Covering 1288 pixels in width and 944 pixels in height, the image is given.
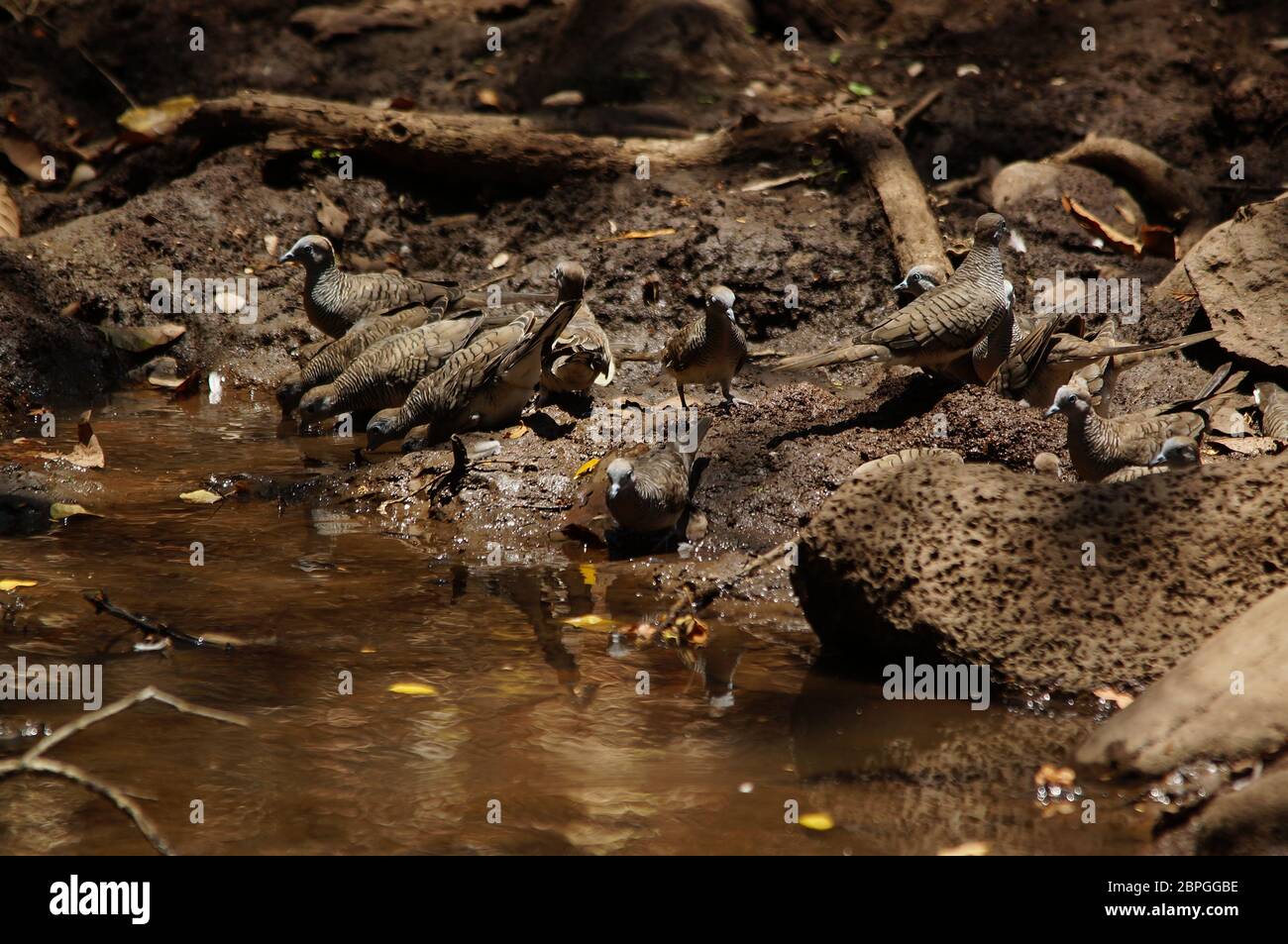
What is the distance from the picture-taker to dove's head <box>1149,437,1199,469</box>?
5.94 meters

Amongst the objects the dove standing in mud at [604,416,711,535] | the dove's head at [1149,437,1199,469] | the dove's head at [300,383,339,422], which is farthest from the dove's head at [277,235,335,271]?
the dove's head at [1149,437,1199,469]

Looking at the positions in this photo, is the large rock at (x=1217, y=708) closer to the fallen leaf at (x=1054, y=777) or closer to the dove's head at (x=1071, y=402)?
the fallen leaf at (x=1054, y=777)

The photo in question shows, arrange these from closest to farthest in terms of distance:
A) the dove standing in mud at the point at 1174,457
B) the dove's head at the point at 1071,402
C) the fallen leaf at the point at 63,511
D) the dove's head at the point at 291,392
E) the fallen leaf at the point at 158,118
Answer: the dove standing in mud at the point at 1174,457 < the dove's head at the point at 1071,402 < the fallen leaf at the point at 63,511 < the dove's head at the point at 291,392 < the fallen leaf at the point at 158,118

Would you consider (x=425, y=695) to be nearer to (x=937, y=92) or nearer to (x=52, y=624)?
(x=52, y=624)

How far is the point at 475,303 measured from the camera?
8891mm

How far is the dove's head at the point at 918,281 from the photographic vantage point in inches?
301

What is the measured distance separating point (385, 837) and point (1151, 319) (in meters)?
6.73

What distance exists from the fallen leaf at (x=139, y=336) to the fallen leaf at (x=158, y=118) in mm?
2495

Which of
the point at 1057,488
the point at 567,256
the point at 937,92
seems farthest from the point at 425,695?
the point at 937,92

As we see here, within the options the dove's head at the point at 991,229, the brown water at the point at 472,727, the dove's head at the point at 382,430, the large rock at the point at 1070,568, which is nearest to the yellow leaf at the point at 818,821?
the brown water at the point at 472,727

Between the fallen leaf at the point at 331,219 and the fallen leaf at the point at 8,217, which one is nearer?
the fallen leaf at the point at 8,217

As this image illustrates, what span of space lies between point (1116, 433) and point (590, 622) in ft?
9.84

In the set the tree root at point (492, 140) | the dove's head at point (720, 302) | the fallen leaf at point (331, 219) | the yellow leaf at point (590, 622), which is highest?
the tree root at point (492, 140)

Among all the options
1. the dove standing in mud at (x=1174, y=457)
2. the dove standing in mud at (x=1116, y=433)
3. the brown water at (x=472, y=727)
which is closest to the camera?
the brown water at (x=472, y=727)
